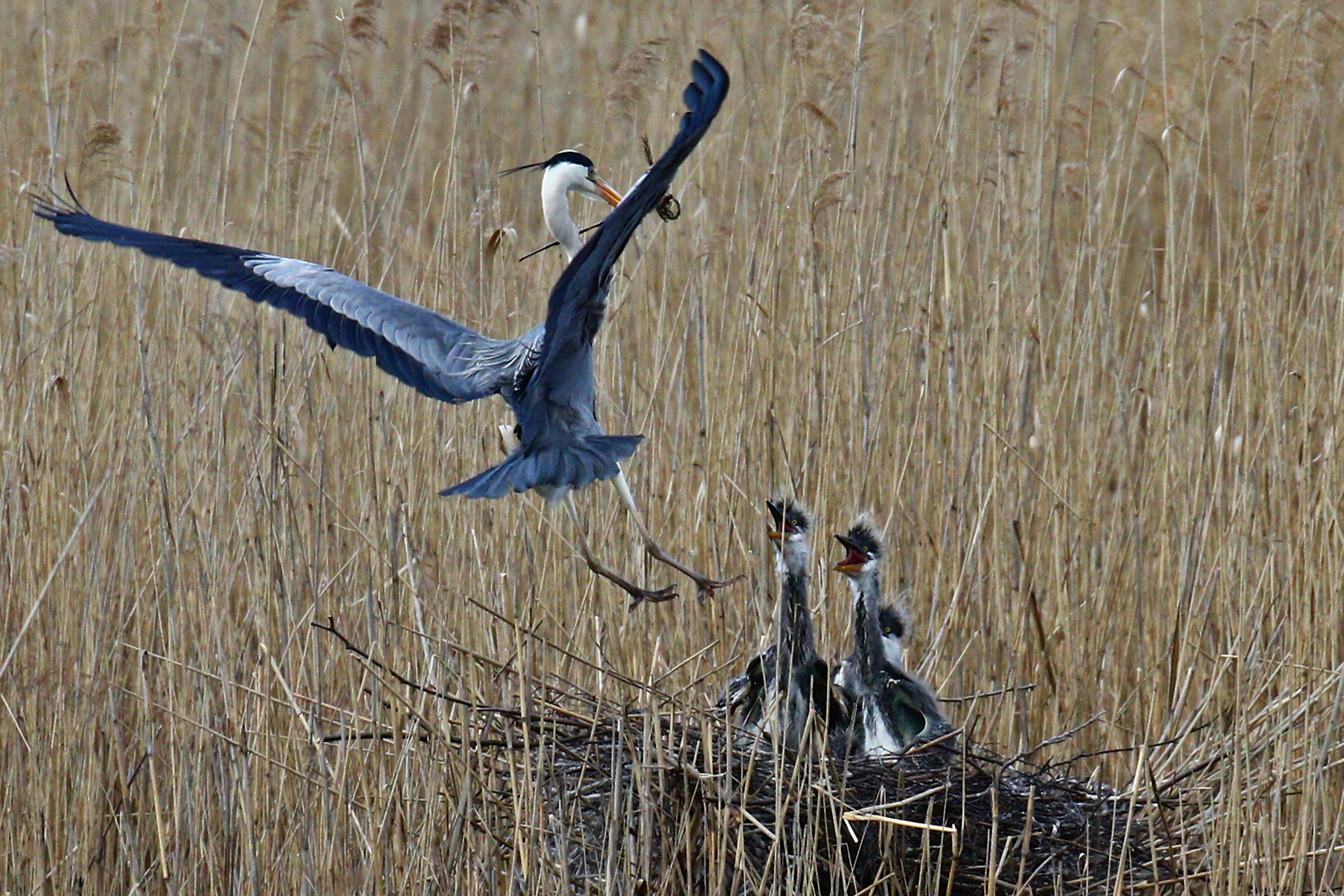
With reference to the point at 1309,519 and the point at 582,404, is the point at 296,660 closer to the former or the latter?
the point at 582,404

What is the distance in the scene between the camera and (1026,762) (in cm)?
280

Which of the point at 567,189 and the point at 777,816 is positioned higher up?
the point at 567,189

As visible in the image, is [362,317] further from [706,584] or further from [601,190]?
[706,584]

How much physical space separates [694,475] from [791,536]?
1.50 ft

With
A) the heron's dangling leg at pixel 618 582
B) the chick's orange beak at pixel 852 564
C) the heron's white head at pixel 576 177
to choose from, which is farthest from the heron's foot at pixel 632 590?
the heron's white head at pixel 576 177

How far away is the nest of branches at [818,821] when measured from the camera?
2.19 meters

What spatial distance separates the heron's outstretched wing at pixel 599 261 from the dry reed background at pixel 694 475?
360 mm

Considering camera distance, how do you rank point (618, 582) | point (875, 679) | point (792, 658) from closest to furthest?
point (618, 582)
point (792, 658)
point (875, 679)

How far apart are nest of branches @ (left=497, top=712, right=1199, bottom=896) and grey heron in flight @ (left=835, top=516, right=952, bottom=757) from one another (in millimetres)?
191

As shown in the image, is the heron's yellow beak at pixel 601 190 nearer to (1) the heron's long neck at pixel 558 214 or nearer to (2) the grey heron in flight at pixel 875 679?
(1) the heron's long neck at pixel 558 214

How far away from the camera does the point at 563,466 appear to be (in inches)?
92.2

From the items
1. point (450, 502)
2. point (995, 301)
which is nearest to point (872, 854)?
point (450, 502)

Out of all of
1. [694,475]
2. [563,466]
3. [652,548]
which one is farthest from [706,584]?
[694,475]

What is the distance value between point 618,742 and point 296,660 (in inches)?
34.1
